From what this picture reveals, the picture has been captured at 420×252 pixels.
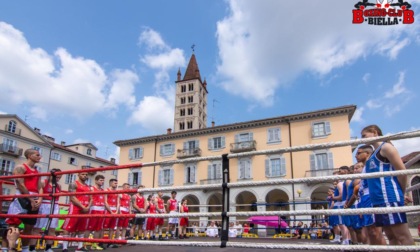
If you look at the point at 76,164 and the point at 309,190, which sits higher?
the point at 76,164

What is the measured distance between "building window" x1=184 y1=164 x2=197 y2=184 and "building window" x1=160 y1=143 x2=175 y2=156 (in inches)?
124

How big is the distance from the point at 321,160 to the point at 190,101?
3529 cm

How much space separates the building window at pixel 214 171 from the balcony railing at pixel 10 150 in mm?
25978

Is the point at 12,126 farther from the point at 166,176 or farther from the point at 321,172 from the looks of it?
the point at 321,172

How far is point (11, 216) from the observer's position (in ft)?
14.5

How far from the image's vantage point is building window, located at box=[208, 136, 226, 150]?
113 feet

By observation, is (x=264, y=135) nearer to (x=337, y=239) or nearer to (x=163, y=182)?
(x=163, y=182)

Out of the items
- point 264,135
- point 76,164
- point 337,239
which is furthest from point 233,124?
point 76,164

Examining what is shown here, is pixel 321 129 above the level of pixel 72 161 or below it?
above

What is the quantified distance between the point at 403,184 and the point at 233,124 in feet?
101

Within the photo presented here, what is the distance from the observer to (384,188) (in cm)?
325

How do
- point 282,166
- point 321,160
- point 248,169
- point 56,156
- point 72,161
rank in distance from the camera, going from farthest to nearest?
point 72,161 < point 56,156 < point 248,169 < point 282,166 < point 321,160

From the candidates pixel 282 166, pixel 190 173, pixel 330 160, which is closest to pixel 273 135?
pixel 282 166

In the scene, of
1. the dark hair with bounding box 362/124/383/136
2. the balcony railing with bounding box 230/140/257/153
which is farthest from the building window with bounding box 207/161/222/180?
the dark hair with bounding box 362/124/383/136
